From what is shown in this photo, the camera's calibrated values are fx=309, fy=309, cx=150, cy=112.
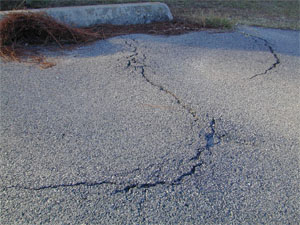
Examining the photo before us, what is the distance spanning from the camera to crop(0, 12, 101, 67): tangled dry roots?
4.45 metres

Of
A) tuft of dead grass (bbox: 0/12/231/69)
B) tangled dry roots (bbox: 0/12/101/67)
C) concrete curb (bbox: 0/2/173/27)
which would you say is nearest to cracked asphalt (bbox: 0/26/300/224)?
tuft of dead grass (bbox: 0/12/231/69)

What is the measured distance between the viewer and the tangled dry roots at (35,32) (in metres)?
4.45

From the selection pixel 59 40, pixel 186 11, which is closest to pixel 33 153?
pixel 59 40

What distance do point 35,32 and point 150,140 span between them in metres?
3.16

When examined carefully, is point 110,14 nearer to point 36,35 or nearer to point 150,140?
point 36,35

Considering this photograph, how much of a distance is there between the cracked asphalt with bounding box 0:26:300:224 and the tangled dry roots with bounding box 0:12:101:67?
2.04 ft

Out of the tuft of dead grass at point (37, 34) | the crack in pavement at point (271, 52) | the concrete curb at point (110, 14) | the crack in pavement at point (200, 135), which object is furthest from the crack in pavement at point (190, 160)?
the concrete curb at point (110, 14)

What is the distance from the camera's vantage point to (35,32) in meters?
4.69

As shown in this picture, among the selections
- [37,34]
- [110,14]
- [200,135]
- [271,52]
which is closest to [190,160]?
[200,135]

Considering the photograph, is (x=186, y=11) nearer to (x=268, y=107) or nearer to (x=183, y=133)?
(x=268, y=107)

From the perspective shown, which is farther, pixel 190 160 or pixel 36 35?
pixel 36 35

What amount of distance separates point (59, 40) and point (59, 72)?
119cm

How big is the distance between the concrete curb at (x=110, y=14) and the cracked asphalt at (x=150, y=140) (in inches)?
47.7

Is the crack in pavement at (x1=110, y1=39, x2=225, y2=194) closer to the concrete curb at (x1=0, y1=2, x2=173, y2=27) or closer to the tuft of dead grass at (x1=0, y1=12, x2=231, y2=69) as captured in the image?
the tuft of dead grass at (x1=0, y1=12, x2=231, y2=69)
